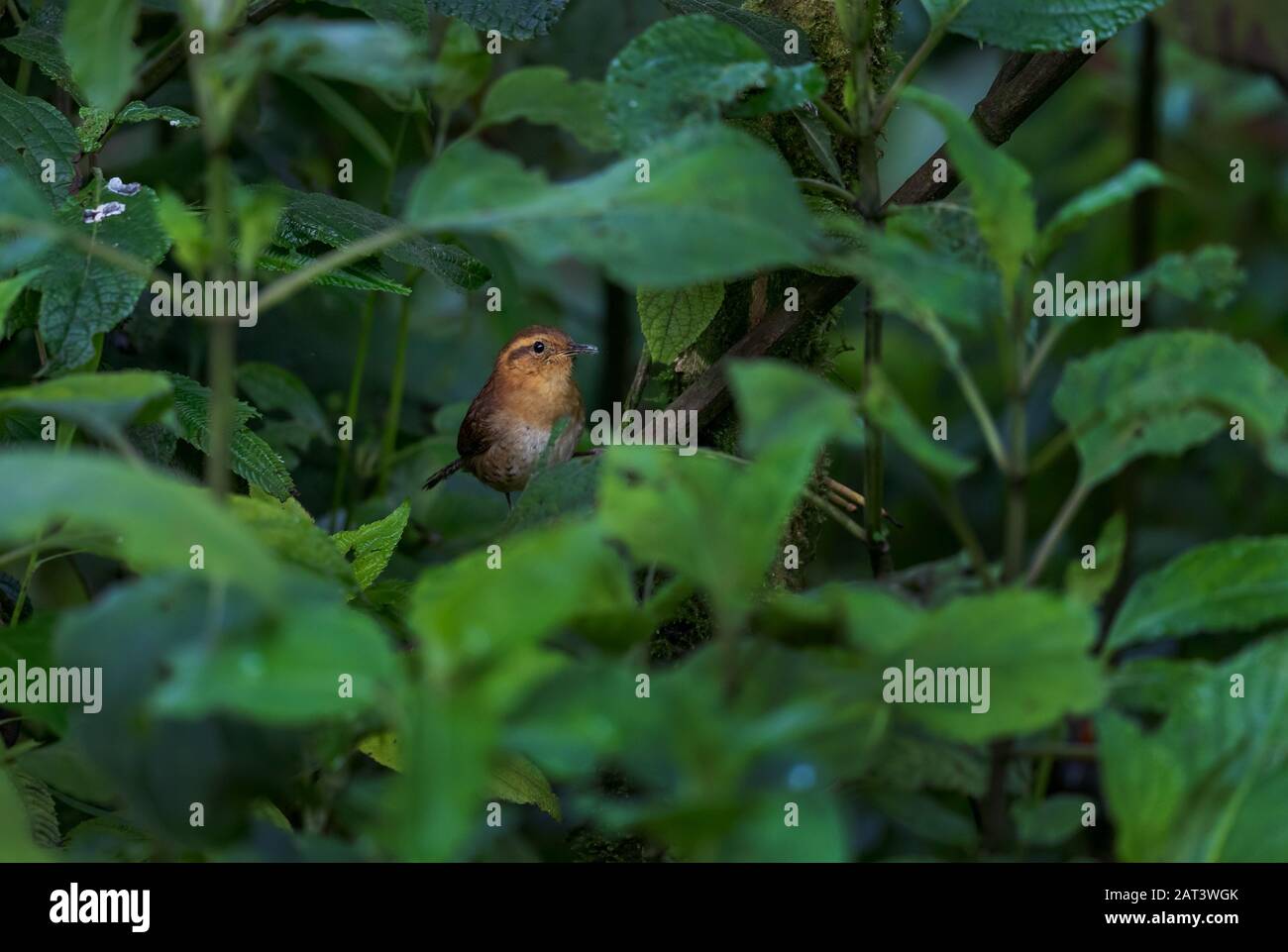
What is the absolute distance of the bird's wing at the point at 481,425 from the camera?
347 centimetres

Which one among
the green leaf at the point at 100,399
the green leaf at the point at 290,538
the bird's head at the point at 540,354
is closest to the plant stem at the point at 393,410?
the bird's head at the point at 540,354

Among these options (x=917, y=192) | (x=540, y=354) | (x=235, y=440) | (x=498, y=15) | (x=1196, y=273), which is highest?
(x=540, y=354)

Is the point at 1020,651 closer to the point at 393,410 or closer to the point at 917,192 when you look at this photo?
the point at 917,192

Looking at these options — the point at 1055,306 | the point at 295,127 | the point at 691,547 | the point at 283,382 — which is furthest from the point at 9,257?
the point at 295,127

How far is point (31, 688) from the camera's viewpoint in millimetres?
1248

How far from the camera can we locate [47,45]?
6.31ft

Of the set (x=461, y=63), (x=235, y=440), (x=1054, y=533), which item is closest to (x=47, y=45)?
(x=235, y=440)

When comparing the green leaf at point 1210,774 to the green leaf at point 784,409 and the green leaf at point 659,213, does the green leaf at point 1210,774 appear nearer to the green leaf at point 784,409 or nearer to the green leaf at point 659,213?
the green leaf at point 784,409

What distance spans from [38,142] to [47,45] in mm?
198

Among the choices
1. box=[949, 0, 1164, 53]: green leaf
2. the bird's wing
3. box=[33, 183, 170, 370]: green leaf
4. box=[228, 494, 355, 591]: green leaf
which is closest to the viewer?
box=[228, 494, 355, 591]: green leaf

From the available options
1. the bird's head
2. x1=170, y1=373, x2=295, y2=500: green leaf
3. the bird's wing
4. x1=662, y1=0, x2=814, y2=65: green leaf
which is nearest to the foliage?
x1=170, y1=373, x2=295, y2=500: green leaf

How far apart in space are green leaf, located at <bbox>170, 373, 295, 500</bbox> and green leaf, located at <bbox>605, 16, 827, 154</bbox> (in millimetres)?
797

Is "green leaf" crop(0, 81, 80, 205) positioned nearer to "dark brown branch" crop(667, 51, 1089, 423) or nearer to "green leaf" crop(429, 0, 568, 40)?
"green leaf" crop(429, 0, 568, 40)

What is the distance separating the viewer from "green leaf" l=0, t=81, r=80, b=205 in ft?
5.86
